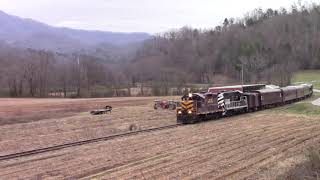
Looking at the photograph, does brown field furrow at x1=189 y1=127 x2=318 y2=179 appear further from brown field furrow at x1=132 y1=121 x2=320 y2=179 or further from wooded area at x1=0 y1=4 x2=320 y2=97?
wooded area at x1=0 y1=4 x2=320 y2=97

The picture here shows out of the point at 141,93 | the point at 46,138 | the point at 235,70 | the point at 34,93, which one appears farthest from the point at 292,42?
the point at 46,138

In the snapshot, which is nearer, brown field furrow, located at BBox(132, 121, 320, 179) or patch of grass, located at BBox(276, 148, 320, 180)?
patch of grass, located at BBox(276, 148, 320, 180)

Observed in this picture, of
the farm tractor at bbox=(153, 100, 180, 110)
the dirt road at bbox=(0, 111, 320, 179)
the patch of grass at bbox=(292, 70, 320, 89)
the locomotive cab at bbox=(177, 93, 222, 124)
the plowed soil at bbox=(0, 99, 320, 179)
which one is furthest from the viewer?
the patch of grass at bbox=(292, 70, 320, 89)

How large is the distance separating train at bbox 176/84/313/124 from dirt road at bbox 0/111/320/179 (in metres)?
6.76

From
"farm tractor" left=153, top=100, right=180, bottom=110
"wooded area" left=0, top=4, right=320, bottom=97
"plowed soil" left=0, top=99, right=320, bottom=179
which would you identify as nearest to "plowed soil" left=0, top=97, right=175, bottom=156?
"plowed soil" left=0, top=99, right=320, bottom=179

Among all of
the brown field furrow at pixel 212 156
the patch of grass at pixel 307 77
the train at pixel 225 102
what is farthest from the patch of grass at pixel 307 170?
the patch of grass at pixel 307 77

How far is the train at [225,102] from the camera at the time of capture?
4322cm

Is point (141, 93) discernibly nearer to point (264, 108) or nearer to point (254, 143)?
point (264, 108)

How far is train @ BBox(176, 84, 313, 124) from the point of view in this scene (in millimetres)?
43219

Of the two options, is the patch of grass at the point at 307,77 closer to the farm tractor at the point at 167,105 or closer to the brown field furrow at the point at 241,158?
the farm tractor at the point at 167,105

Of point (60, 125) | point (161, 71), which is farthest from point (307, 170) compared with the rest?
point (161, 71)

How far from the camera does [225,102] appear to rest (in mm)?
48188

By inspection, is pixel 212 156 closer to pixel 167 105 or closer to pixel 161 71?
pixel 167 105

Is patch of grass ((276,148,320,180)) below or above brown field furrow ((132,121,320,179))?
above
